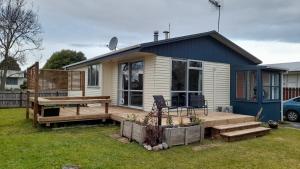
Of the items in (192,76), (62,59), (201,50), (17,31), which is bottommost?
(192,76)

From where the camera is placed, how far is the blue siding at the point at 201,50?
9988 millimetres

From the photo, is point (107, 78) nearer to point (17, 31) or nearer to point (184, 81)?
point (184, 81)

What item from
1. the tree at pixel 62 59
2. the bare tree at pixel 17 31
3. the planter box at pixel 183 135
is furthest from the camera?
the tree at pixel 62 59

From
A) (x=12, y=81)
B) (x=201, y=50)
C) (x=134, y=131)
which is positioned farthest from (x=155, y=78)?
(x=12, y=81)

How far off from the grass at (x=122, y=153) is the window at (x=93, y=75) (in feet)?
20.5

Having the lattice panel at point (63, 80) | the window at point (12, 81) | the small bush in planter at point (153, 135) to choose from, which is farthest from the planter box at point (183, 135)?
the window at point (12, 81)

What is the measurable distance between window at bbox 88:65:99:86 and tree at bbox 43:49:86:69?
18.0m

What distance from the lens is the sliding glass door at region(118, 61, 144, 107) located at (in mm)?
10965

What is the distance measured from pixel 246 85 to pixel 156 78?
4309 mm

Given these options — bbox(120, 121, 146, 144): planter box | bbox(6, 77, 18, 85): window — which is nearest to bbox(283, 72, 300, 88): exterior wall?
bbox(120, 121, 146, 144): planter box

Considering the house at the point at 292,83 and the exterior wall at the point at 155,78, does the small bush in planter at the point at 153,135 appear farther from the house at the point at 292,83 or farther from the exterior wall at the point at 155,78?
the house at the point at 292,83

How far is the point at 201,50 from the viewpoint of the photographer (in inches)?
436

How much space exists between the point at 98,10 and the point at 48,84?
13.7ft

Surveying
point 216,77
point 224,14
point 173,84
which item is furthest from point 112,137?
point 224,14
